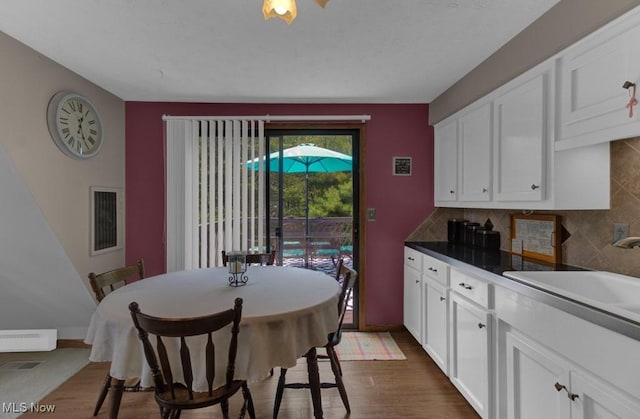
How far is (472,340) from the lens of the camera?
1988 millimetres

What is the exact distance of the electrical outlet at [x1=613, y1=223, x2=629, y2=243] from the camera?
1.67 m

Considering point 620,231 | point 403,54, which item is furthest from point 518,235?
point 403,54

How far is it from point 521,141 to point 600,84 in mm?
540

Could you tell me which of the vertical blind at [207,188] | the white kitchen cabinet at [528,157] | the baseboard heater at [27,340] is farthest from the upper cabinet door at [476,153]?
the baseboard heater at [27,340]

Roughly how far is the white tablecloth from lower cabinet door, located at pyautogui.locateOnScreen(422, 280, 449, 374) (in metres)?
0.95

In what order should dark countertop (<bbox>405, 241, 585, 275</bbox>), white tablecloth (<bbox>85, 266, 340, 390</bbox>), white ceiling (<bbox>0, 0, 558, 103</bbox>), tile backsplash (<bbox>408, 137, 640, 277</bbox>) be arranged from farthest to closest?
dark countertop (<bbox>405, 241, 585, 275</bbox>) → white ceiling (<bbox>0, 0, 558, 103</bbox>) → tile backsplash (<bbox>408, 137, 640, 277</bbox>) → white tablecloth (<bbox>85, 266, 340, 390</bbox>)

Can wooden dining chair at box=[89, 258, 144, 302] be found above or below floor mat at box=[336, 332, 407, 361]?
above

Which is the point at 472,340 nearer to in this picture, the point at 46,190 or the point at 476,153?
the point at 476,153

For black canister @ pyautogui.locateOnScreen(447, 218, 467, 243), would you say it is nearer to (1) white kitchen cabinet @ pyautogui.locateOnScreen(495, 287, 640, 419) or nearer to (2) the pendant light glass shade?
(1) white kitchen cabinet @ pyautogui.locateOnScreen(495, 287, 640, 419)

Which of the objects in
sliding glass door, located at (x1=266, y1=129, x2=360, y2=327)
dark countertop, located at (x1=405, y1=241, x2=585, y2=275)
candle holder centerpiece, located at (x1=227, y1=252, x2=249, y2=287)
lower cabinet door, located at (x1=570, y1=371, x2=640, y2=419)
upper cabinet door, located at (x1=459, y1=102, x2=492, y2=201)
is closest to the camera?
lower cabinet door, located at (x1=570, y1=371, x2=640, y2=419)

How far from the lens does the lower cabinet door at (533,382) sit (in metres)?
1.33

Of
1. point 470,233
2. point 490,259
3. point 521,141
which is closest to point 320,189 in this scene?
point 470,233

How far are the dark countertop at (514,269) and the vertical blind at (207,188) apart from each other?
1.71 metres

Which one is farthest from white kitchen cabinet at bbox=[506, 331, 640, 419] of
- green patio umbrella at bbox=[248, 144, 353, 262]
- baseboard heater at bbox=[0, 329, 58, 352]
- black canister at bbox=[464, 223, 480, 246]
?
baseboard heater at bbox=[0, 329, 58, 352]
